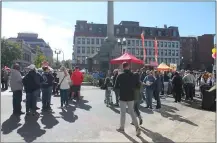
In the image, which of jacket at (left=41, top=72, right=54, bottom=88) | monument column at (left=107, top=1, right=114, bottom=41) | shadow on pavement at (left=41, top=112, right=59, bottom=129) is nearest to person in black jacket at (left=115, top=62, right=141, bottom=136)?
shadow on pavement at (left=41, top=112, right=59, bottom=129)

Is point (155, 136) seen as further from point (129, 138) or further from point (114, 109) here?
point (114, 109)

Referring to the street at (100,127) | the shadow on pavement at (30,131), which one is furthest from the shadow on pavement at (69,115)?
the shadow on pavement at (30,131)

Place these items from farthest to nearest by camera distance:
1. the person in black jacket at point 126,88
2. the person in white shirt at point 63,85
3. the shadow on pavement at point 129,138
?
the person in white shirt at point 63,85 → the person in black jacket at point 126,88 → the shadow on pavement at point 129,138

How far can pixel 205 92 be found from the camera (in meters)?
12.9

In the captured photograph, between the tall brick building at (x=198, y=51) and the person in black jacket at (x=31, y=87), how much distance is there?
299ft

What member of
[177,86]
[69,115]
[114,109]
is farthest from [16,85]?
[177,86]

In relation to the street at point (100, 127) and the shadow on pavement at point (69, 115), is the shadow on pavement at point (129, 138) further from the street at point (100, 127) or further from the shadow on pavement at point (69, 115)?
the shadow on pavement at point (69, 115)

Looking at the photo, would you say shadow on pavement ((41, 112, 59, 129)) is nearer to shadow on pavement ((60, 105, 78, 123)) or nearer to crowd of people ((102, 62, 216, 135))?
shadow on pavement ((60, 105, 78, 123))

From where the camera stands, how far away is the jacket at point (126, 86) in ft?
26.0

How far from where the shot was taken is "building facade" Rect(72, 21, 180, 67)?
101875mm

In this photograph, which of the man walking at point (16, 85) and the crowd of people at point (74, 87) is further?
the man walking at point (16, 85)

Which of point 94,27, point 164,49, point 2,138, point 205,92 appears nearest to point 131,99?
point 2,138

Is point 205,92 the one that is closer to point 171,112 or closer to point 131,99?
point 171,112

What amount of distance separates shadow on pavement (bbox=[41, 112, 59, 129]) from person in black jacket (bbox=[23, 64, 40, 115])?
543mm
